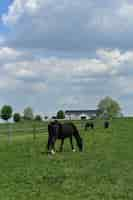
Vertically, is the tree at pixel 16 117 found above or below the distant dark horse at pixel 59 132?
above

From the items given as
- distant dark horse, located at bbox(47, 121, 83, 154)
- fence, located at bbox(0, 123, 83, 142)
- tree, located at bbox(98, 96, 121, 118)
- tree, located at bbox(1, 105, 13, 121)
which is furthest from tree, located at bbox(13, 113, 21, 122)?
distant dark horse, located at bbox(47, 121, 83, 154)

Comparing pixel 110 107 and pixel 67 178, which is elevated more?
pixel 110 107

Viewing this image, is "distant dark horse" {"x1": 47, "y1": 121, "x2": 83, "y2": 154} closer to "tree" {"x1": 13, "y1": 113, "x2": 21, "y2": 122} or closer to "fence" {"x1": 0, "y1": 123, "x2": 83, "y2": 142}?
"fence" {"x1": 0, "y1": 123, "x2": 83, "y2": 142}

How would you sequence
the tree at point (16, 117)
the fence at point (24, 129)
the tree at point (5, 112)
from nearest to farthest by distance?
the fence at point (24, 129) → the tree at point (16, 117) → the tree at point (5, 112)

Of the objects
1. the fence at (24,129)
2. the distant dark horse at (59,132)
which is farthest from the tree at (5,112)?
the distant dark horse at (59,132)

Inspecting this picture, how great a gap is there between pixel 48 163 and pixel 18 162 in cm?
120

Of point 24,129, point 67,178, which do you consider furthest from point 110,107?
point 67,178

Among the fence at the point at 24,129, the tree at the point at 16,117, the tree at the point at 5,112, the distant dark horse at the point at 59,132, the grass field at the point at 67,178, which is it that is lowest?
the grass field at the point at 67,178

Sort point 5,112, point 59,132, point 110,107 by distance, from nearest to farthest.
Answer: point 59,132 < point 5,112 < point 110,107

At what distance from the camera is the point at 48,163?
582 inches

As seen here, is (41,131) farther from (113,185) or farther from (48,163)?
(113,185)

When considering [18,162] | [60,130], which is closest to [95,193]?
[18,162]

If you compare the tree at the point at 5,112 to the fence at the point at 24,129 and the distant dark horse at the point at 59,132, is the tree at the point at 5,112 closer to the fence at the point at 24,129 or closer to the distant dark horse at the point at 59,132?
the fence at the point at 24,129

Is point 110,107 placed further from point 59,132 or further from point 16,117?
point 59,132
